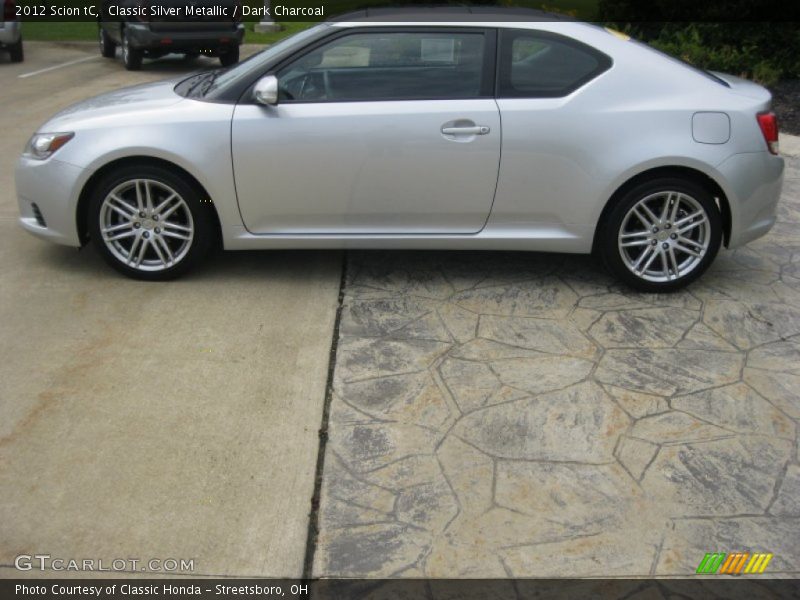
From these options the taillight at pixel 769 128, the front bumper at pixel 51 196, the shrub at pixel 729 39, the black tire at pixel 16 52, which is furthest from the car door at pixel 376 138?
the black tire at pixel 16 52

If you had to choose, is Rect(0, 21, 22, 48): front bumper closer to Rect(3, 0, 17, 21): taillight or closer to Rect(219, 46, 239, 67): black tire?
Rect(3, 0, 17, 21): taillight

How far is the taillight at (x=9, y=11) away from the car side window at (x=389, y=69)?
11.1 metres

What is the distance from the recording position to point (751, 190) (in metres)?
5.29

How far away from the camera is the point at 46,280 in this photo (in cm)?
552

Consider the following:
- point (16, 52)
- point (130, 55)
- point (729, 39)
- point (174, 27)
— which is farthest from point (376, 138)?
point (16, 52)

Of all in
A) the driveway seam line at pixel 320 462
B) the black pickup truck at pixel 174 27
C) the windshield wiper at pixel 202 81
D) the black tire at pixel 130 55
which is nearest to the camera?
the driveway seam line at pixel 320 462

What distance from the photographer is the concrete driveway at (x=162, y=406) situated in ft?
10.9

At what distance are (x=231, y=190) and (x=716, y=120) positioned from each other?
2.85 metres

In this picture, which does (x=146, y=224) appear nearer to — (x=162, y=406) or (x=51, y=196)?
(x=51, y=196)

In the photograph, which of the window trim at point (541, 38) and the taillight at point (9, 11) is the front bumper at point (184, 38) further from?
the window trim at point (541, 38)

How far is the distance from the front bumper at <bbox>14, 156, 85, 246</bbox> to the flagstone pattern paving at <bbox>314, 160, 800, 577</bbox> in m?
1.71

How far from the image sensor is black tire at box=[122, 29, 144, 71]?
14.2m

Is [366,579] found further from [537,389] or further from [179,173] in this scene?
[179,173]

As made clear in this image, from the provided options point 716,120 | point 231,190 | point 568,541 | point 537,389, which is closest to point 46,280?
point 231,190
